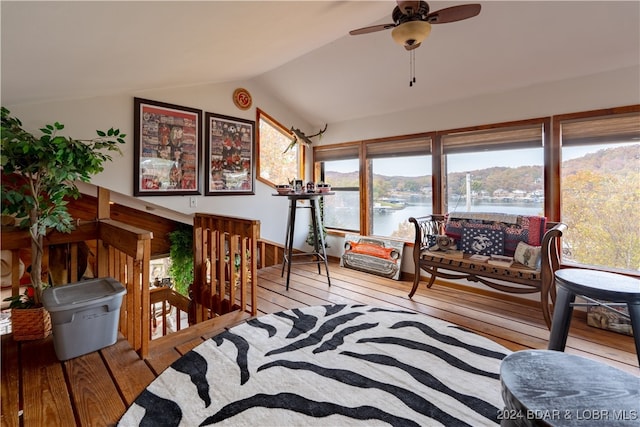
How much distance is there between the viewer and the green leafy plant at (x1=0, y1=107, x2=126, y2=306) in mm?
1826

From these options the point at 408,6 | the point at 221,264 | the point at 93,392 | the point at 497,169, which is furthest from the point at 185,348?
the point at 497,169

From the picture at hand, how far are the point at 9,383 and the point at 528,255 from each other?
3672 millimetres

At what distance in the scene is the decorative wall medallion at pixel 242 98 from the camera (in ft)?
12.1

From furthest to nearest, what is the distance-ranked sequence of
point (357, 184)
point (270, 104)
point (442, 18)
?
point (357, 184)
point (270, 104)
point (442, 18)

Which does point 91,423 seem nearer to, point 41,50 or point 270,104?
point 41,50

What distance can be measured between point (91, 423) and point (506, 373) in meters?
1.80

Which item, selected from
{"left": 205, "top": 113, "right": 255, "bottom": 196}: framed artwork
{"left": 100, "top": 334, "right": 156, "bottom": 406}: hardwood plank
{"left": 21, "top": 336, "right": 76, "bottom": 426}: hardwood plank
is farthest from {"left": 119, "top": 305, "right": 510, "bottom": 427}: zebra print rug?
{"left": 205, "top": 113, "right": 255, "bottom": 196}: framed artwork

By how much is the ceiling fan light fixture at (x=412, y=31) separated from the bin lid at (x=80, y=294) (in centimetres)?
251

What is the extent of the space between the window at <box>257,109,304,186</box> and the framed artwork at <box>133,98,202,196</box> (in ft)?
2.99

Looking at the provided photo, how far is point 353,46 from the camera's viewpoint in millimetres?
2971

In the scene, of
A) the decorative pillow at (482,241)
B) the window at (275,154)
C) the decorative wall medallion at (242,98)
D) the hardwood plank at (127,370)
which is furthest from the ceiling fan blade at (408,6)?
the hardwood plank at (127,370)

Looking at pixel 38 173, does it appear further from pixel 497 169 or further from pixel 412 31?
pixel 497 169

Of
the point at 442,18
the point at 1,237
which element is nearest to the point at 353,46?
the point at 442,18

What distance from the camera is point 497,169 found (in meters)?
3.16
